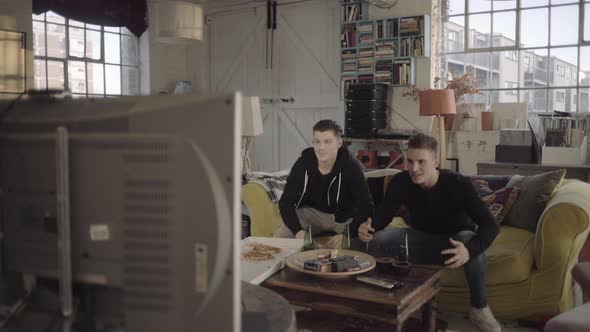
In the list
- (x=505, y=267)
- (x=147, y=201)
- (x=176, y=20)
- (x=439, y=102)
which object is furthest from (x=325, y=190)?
(x=176, y=20)

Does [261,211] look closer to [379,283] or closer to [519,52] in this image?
[379,283]

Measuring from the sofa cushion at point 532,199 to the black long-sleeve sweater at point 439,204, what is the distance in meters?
0.62

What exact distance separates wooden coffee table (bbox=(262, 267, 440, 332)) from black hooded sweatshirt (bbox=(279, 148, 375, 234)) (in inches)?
37.1

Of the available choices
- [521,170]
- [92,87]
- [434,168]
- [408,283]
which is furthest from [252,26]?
[408,283]

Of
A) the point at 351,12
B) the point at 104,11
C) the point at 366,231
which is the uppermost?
the point at 104,11

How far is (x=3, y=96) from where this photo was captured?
94 cm

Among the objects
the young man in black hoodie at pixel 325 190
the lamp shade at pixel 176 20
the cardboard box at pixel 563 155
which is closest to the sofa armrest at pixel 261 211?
the young man in black hoodie at pixel 325 190

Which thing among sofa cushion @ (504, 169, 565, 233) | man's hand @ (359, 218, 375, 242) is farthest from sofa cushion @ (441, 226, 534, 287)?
man's hand @ (359, 218, 375, 242)

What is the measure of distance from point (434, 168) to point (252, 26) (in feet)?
17.8

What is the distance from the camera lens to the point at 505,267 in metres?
3.06

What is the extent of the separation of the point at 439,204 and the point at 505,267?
0.51m

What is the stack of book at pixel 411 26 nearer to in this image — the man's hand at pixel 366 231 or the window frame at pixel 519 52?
the window frame at pixel 519 52

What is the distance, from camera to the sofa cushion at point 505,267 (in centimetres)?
305

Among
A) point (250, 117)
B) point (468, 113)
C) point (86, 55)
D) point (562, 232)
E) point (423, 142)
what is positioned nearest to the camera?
point (423, 142)
